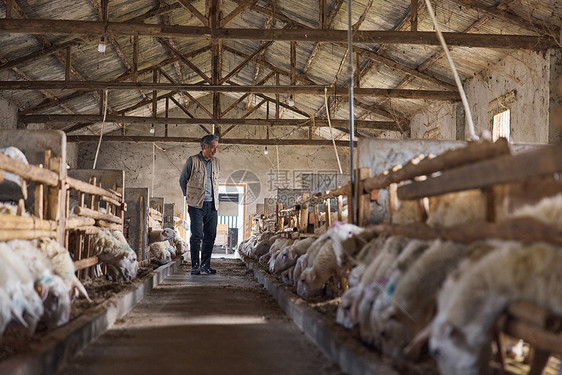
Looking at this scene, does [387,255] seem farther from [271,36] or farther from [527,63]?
[527,63]

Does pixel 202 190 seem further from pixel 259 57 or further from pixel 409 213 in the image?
pixel 259 57

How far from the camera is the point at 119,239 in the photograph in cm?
665

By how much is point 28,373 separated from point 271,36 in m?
7.50

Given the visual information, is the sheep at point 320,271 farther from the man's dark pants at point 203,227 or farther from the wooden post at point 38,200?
the man's dark pants at point 203,227

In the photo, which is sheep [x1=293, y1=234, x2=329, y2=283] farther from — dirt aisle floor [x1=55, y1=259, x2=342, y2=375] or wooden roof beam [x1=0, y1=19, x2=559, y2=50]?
wooden roof beam [x1=0, y1=19, x2=559, y2=50]

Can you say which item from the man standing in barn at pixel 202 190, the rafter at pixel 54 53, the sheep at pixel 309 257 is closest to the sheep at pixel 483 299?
the sheep at pixel 309 257

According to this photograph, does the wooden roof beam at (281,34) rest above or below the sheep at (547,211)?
above

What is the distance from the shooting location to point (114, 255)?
6152mm

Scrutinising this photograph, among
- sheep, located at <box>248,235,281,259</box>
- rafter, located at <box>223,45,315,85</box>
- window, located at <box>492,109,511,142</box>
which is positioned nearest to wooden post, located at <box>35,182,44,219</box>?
sheep, located at <box>248,235,281,259</box>

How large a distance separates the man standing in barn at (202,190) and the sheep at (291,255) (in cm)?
177

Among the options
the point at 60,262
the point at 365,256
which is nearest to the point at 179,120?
the point at 60,262

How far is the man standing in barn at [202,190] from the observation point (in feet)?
26.5

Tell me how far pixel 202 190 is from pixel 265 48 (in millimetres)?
8336

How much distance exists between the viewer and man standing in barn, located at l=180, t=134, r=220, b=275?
8062 millimetres
